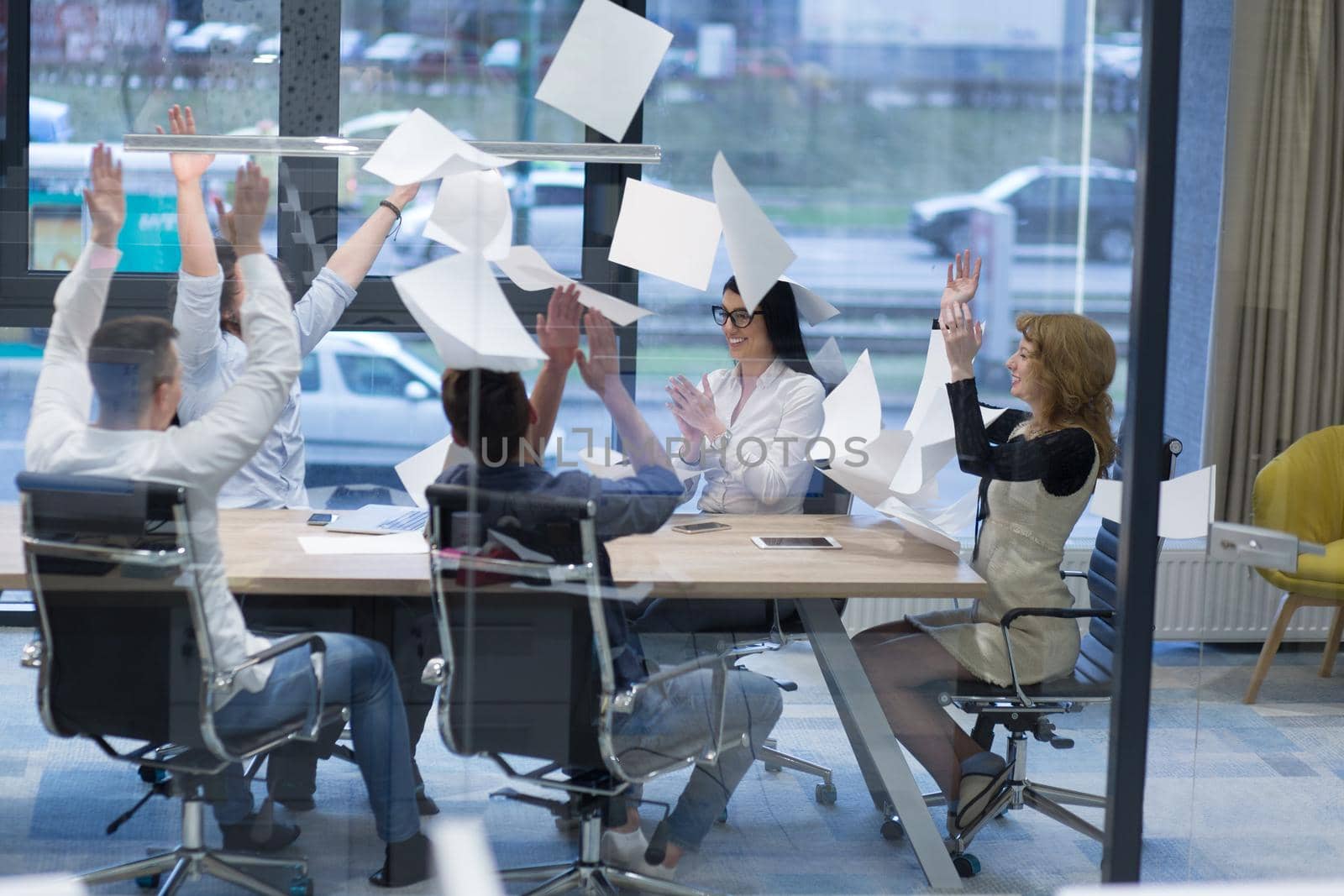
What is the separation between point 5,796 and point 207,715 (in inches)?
20.4

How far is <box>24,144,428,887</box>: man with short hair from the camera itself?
2486 millimetres

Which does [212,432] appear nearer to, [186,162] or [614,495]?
[186,162]

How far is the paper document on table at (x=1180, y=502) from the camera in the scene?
2.94 m

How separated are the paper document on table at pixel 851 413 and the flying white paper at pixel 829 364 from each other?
0.02 meters

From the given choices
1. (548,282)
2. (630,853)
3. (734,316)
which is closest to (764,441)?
(734,316)

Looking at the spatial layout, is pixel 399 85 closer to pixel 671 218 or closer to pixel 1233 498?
pixel 671 218

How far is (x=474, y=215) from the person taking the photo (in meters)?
2.69

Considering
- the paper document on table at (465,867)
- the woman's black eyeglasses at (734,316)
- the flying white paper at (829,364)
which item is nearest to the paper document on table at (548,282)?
the woman's black eyeglasses at (734,316)

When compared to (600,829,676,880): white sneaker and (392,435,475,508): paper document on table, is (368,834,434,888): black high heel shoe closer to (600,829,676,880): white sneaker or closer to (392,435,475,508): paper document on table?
(600,829,676,880): white sneaker

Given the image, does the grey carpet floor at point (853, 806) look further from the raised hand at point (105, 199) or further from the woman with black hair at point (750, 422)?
the raised hand at point (105, 199)

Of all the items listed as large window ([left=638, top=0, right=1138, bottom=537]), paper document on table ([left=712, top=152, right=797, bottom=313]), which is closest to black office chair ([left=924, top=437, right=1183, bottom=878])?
large window ([left=638, top=0, right=1138, bottom=537])

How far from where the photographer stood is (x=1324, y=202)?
3014mm

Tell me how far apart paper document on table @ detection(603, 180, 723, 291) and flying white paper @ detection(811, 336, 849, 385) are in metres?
0.27

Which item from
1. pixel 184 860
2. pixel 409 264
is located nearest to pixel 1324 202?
pixel 409 264
